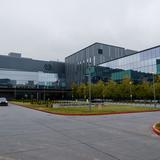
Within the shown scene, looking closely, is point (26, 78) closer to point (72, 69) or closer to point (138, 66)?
point (72, 69)

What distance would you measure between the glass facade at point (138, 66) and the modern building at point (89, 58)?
994 centimetres

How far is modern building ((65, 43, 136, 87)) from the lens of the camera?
99938mm

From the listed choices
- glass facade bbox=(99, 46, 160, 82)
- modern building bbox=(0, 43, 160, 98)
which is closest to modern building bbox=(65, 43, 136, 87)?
modern building bbox=(0, 43, 160, 98)

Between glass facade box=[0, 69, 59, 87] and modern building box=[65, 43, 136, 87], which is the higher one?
modern building box=[65, 43, 136, 87]

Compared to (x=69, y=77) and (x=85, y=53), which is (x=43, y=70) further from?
(x=85, y=53)

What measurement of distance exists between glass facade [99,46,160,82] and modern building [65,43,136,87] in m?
9.94

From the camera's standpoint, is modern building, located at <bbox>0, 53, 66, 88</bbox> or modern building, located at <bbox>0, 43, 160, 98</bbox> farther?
modern building, located at <bbox>0, 53, 66, 88</bbox>

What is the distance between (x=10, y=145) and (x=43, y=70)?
4292 inches

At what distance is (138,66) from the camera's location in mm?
77062

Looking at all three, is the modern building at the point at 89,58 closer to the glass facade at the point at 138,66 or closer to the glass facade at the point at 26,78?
the glass facade at the point at 26,78

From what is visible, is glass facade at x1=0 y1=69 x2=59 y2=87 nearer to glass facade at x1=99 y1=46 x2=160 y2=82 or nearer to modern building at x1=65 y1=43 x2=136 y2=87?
modern building at x1=65 y1=43 x2=136 y2=87

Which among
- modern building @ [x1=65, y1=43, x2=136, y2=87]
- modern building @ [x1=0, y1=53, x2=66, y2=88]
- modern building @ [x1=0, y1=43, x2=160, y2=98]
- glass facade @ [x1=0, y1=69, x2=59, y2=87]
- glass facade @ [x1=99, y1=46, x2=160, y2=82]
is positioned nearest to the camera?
glass facade @ [x1=99, y1=46, x2=160, y2=82]

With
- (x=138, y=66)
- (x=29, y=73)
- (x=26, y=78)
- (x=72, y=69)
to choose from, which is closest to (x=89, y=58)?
(x=72, y=69)

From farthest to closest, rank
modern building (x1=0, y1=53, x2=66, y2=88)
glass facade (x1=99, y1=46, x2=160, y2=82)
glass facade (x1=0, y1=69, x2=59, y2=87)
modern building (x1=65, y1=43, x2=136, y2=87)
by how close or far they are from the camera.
Answer: 1. modern building (x1=0, y1=53, x2=66, y2=88)
2. glass facade (x1=0, y1=69, x2=59, y2=87)
3. modern building (x1=65, y1=43, x2=136, y2=87)
4. glass facade (x1=99, y1=46, x2=160, y2=82)
